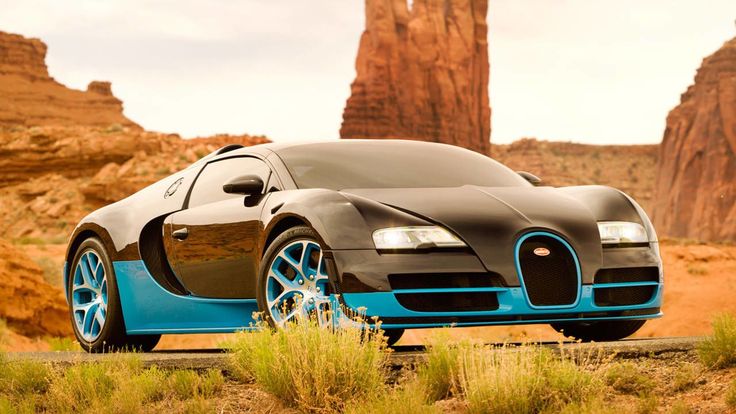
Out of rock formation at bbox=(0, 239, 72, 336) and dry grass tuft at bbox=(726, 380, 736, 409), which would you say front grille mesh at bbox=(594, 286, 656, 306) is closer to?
dry grass tuft at bbox=(726, 380, 736, 409)

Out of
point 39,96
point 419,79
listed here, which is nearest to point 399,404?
point 419,79

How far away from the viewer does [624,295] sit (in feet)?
18.8

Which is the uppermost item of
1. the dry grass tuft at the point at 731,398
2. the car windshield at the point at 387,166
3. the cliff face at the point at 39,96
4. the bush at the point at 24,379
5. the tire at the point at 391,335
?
the cliff face at the point at 39,96

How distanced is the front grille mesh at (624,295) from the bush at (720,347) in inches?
28.1

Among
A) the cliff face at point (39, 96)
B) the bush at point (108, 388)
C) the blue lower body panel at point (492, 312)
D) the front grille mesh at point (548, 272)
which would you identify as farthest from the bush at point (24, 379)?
the cliff face at point (39, 96)

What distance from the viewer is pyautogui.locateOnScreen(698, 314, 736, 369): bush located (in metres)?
4.73

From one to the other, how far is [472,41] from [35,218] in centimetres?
6555

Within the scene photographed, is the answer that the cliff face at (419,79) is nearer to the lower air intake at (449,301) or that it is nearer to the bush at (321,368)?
the lower air intake at (449,301)

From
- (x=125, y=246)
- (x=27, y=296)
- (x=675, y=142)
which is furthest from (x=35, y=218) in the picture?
(x=675, y=142)

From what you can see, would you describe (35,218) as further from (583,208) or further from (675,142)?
(675,142)

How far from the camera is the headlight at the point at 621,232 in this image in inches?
225

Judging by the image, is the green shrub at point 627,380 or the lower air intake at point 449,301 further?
the lower air intake at point 449,301

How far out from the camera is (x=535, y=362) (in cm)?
434

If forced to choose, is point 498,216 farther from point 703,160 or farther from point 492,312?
point 703,160
